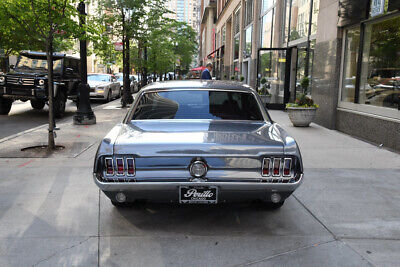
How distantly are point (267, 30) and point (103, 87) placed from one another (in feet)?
30.9

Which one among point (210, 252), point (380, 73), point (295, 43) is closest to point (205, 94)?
point (210, 252)

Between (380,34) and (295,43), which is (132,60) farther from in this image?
(380,34)

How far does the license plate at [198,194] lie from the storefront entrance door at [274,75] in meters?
13.9

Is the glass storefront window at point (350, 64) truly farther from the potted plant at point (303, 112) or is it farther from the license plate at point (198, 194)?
the license plate at point (198, 194)

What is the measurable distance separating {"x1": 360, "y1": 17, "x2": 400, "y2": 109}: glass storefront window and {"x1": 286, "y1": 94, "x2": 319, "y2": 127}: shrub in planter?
1.69m

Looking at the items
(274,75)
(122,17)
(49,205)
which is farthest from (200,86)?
(274,75)

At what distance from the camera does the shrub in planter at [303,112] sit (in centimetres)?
1102

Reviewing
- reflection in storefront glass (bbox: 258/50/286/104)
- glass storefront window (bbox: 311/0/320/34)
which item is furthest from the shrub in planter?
reflection in storefront glass (bbox: 258/50/286/104)

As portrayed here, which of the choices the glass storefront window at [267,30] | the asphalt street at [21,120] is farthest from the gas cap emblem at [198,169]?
the glass storefront window at [267,30]

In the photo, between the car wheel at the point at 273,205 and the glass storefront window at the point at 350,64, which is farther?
the glass storefront window at the point at 350,64

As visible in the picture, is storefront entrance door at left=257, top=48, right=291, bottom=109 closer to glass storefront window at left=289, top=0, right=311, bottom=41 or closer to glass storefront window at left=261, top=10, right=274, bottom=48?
glass storefront window at left=289, top=0, right=311, bottom=41

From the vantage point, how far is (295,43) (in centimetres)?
1563

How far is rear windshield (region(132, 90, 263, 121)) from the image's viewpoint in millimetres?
4574

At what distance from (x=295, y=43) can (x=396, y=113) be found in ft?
27.6
